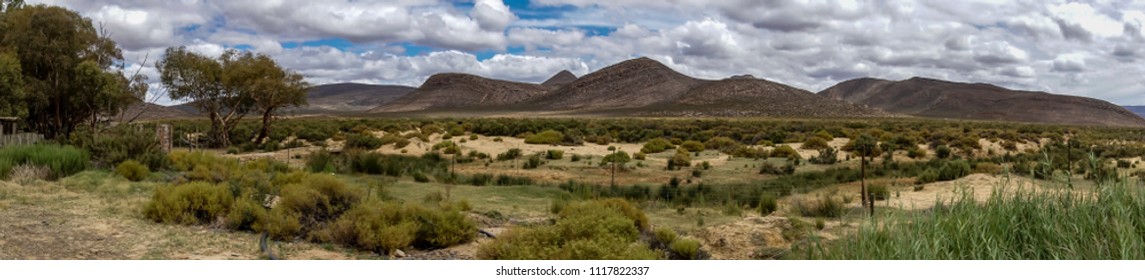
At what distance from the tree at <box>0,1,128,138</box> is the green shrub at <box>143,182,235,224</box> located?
1675 centimetres

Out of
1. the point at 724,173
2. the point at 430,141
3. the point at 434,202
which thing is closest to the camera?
the point at 434,202

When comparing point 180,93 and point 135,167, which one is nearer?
point 135,167

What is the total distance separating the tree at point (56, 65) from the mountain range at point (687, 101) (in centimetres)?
8356

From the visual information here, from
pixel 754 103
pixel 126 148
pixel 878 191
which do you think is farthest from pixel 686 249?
pixel 754 103

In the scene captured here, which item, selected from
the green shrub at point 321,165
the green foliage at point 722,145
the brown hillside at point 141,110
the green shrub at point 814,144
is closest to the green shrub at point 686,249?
the green shrub at point 321,165

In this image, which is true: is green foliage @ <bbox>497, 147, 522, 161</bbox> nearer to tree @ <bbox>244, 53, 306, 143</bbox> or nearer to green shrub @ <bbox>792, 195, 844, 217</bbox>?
tree @ <bbox>244, 53, 306, 143</bbox>

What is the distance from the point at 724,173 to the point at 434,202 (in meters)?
13.9

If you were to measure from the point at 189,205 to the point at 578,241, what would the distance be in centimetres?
Result: 746

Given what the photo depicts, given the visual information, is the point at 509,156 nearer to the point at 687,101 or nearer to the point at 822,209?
the point at 822,209

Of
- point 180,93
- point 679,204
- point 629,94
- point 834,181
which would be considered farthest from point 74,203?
point 629,94

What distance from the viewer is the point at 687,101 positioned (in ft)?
402

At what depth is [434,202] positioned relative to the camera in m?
17.4

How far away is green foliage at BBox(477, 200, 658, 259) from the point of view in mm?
9219
